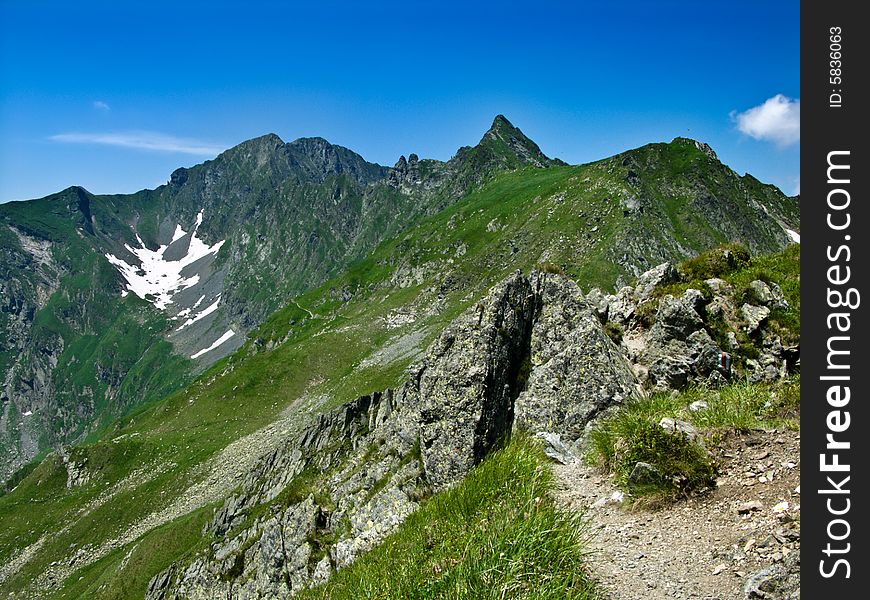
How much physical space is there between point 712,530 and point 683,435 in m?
1.95

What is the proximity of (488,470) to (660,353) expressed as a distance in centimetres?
942

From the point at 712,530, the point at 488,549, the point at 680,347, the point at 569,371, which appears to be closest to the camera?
the point at 488,549

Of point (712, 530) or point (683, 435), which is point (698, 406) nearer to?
point (683, 435)

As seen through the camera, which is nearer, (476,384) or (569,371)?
→ (569,371)

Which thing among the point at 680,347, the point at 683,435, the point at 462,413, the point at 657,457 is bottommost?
the point at 462,413

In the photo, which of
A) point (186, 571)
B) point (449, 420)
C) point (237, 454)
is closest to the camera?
point (449, 420)

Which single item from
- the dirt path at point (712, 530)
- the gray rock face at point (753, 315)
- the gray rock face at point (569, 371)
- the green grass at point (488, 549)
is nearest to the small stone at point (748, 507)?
the dirt path at point (712, 530)

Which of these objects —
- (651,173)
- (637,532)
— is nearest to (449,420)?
(637,532)

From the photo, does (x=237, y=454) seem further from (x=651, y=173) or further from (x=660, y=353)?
(x=651, y=173)

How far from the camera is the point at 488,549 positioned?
6.18m

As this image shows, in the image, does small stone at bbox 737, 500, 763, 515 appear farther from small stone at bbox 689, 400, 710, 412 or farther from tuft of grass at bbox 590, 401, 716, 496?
small stone at bbox 689, 400, 710, 412

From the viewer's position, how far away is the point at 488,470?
911cm

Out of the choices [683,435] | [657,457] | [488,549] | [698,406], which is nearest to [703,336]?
[698,406]

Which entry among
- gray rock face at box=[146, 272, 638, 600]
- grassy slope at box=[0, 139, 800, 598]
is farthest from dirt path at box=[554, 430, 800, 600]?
grassy slope at box=[0, 139, 800, 598]
